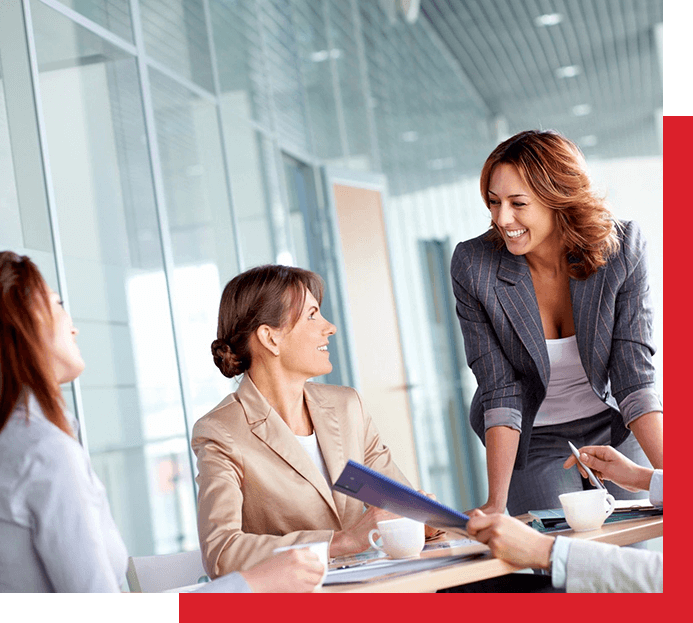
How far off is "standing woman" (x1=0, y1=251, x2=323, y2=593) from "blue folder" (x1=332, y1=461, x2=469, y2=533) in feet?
0.40

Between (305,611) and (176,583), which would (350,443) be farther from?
(305,611)

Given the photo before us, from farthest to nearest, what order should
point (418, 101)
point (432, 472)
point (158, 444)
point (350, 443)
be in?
point (418, 101)
point (432, 472)
point (158, 444)
point (350, 443)

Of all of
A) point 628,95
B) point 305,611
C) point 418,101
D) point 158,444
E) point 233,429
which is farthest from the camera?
point 628,95

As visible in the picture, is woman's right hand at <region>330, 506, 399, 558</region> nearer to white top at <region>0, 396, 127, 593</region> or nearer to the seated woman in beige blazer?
the seated woman in beige blazer

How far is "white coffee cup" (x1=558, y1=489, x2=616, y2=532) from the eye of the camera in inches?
58.5

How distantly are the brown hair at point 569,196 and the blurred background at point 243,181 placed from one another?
4.85 ft

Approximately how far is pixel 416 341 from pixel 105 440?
13.8 feet

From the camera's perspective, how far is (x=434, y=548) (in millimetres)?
1548

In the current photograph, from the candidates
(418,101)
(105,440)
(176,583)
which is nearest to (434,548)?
(176,583)

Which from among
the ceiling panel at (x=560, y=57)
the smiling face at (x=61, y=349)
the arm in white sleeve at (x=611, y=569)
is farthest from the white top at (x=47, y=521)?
the ceiling panel at (x=560, y=57)

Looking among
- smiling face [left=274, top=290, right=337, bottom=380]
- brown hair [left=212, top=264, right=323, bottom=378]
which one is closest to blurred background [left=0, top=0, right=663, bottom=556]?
brown hair [left=212, top=264, right=323, bottom=378]

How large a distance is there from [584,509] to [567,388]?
751 mm

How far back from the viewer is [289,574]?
3.89 feet

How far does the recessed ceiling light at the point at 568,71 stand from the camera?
10508mm
